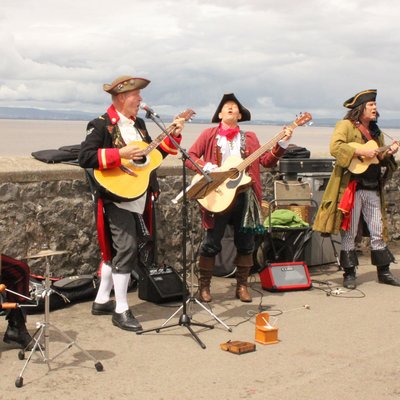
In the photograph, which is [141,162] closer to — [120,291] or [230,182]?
[230,182]

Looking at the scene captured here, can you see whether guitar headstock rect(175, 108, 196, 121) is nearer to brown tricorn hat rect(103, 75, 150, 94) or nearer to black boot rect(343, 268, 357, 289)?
brown tricorn hat rect(103, 75, 150, 94)

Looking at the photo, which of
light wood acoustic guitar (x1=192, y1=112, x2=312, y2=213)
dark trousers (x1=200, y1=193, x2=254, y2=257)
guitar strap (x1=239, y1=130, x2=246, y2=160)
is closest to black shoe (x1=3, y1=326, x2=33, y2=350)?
light wood acoustic guitar (x1=192, y1=112, x2=312, y2=213)

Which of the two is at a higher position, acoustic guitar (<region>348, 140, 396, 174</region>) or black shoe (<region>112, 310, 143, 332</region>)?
acoustic guitar (<region>348, 140, 396, 174</region>)

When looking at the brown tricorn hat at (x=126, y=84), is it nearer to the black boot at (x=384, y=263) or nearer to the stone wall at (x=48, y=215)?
the stone wall at (x=48, y=215)

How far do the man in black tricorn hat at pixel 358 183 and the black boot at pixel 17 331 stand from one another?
342 cm

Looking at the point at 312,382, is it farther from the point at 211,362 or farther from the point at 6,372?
the point at 6,372

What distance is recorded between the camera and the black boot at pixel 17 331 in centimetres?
488

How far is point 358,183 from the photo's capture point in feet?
23.4

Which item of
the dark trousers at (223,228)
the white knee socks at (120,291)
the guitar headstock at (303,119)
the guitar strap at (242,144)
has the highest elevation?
the guitar headstock at (303,119)

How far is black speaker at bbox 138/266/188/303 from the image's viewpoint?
6.45 metres

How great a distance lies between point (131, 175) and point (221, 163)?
1170 mm

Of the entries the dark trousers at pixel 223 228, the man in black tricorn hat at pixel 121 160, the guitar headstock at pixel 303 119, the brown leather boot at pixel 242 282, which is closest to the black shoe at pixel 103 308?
the man in black tricorn hat at pixel 121 160

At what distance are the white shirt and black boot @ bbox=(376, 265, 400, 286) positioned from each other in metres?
2.94

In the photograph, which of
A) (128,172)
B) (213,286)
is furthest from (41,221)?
(213,286)
